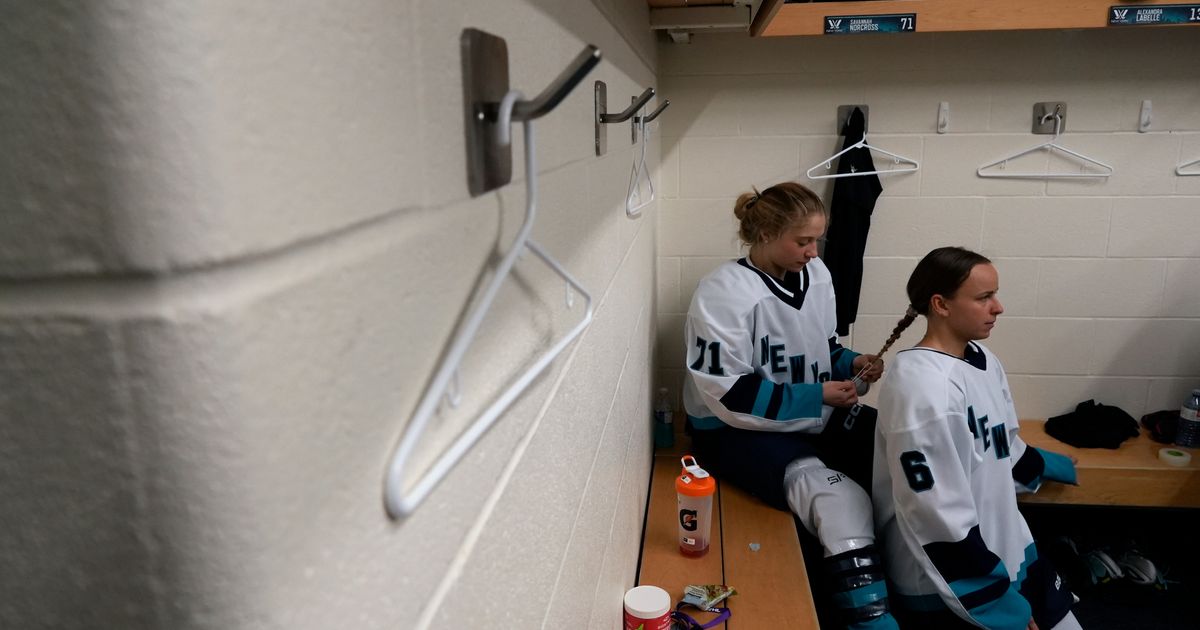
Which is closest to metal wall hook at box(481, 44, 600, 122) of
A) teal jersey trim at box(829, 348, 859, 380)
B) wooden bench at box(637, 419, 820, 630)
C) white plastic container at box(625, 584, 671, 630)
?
Answer: white plastic container at box(625, 584, 671, 630)

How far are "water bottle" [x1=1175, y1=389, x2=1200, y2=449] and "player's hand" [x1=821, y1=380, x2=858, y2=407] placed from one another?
1.36 m

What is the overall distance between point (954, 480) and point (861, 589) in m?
0.34

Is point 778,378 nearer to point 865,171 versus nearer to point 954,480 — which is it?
point 954,480

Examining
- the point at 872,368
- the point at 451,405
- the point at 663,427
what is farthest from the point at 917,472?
the point at 451,405

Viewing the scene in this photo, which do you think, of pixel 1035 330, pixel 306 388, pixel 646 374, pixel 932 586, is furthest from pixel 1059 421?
pixel 306 388

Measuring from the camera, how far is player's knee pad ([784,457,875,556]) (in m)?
1.87

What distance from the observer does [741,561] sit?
1.84 meters

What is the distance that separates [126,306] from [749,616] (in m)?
1.61

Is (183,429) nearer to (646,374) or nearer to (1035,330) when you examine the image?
(646,374)

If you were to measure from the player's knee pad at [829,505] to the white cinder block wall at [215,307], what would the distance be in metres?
1.65

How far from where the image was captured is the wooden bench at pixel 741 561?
1641mm

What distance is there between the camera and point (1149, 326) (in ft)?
9.05

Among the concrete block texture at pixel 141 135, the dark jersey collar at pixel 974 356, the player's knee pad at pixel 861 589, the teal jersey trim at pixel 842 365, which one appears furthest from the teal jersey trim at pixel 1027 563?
the concrete block texture at pixel 141 135

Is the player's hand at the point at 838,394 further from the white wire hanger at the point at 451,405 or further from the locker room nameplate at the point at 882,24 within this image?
the white wire hanger at the point at 451,405
